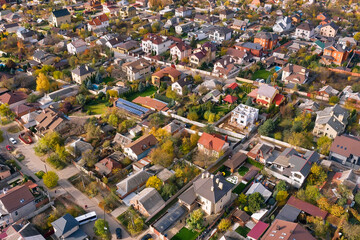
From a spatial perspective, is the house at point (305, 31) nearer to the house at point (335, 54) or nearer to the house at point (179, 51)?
the house at point (335, 54)

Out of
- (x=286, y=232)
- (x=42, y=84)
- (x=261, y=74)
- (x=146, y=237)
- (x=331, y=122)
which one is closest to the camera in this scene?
(x=286, y=232)

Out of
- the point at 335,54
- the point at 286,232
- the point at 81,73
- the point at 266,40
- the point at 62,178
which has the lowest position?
the point at 62,178

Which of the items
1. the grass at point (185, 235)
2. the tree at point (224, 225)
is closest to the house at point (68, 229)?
the grass at point (185, 235)

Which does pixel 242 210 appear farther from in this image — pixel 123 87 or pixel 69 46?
pixel 69 46

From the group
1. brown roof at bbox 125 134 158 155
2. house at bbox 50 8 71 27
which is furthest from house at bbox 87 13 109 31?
brown roof at bbox 125 134 158 155

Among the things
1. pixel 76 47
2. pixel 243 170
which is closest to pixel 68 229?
pixel 243 170

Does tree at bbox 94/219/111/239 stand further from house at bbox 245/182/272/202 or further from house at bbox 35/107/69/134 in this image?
house at bbox 35/107/69/134

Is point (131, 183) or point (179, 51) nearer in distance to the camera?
point (131, 183)

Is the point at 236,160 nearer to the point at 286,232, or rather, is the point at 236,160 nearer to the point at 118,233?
the point at 286,232
